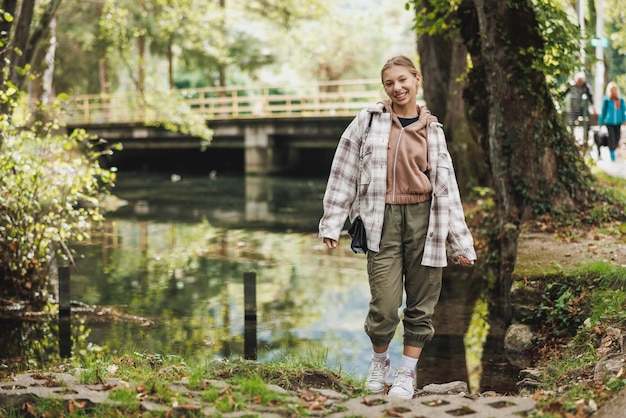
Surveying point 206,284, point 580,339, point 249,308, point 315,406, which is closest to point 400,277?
point 315,406

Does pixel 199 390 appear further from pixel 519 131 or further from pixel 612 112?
pixel 612 112

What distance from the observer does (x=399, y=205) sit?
4816mm

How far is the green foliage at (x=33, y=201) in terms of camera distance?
939cm

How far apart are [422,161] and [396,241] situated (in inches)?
18.9

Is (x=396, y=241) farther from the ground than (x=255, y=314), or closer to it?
farther from the ground

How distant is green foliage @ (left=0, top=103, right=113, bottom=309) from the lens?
9391 millimetres

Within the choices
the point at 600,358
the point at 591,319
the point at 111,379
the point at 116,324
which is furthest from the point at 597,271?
the point at 116,324

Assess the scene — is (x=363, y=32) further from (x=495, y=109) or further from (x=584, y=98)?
(x=495, y=109)

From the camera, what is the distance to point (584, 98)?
17406 millimetres

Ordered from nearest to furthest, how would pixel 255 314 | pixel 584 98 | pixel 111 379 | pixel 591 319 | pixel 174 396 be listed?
pixel 174 396
pixel 111 379
pixel 591 319
pixel 255 314
pixel 584 98

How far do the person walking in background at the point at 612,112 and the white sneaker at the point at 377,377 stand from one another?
13.7m

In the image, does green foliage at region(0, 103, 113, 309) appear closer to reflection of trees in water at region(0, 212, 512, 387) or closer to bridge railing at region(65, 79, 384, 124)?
reflection of trees in water at region(0, 212, 512, 387)

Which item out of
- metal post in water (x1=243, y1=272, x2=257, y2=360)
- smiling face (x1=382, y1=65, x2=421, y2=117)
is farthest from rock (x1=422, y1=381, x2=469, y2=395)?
metal post in water (x1=243, y1=272, x2=257, y2=360)

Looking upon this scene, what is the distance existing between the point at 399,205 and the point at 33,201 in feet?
19.8
